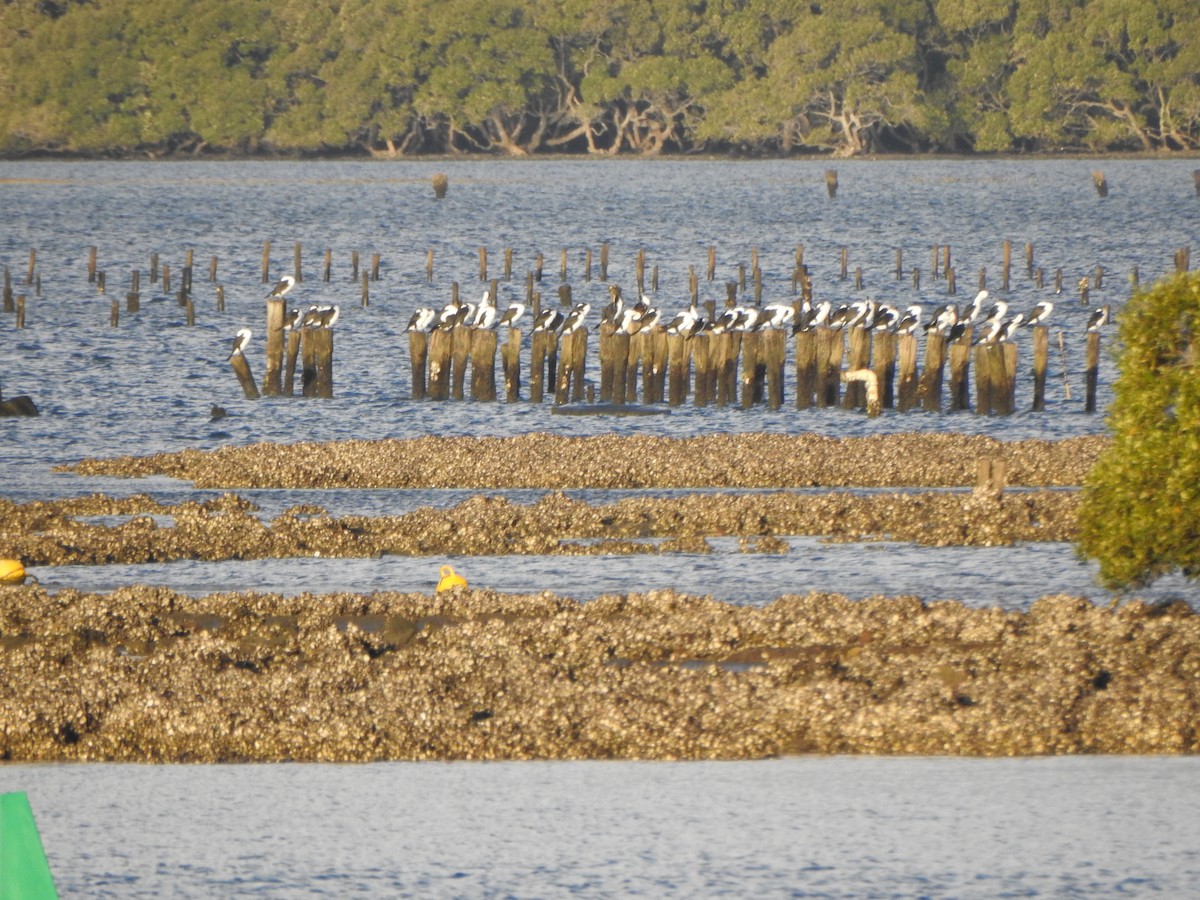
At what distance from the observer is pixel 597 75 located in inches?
5354

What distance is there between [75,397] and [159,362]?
6843 millimetres

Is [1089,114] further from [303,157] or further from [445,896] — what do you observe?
[445,896]

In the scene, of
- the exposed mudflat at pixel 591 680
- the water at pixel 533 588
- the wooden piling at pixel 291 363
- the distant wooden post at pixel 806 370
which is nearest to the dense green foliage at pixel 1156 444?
the exposed mudflat at pixel 591 680

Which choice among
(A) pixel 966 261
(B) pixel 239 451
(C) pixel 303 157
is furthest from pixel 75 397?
(C) pixel 303 157

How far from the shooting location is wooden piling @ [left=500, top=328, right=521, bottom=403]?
1275 inches

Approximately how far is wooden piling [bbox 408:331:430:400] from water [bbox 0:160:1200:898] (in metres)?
0.53

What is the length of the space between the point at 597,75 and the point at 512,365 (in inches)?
4180

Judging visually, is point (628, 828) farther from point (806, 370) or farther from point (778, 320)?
point (778, 320)

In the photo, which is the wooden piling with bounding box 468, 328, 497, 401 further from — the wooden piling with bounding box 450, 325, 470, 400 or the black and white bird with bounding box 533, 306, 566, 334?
the black and white bird with bounding box 533, 306, 566, 334

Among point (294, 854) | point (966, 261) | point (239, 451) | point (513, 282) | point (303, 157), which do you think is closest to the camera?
point (294, 854)

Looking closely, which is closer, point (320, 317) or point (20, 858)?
point (20, 858)

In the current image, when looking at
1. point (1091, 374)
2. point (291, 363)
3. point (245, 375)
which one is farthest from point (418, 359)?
point (1091, 374)

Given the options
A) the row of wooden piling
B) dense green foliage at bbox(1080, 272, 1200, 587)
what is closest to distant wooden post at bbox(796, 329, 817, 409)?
the row of wooden piling

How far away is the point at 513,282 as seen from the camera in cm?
6756
